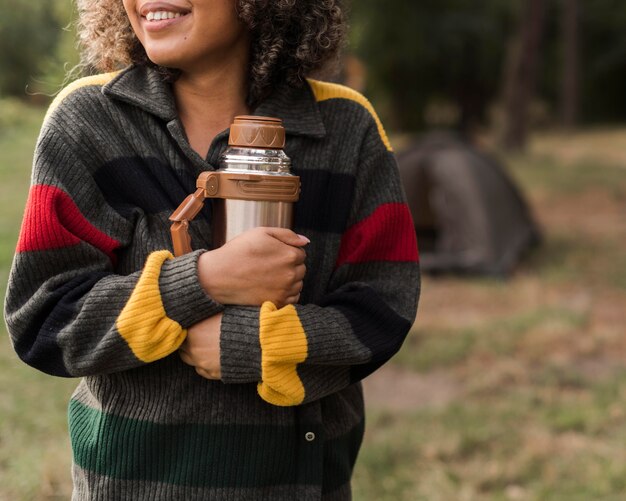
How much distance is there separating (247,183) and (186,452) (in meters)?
0.57

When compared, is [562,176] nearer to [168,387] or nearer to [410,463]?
[410,463]

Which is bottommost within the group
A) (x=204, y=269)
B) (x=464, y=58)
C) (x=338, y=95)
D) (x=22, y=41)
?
(x=464, y=58)

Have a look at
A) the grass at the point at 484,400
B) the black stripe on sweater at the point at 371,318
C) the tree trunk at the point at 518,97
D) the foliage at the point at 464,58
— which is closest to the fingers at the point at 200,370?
the black stripe on sweater at the point at 371,318

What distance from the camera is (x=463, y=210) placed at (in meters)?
8.53

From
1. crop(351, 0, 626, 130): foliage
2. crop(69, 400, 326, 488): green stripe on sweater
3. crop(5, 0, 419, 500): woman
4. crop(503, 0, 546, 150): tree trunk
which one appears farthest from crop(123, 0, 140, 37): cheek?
crop(351, 0, 626, 130): foliage

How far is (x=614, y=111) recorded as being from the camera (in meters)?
31.3

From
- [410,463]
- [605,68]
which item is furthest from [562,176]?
[605,68]

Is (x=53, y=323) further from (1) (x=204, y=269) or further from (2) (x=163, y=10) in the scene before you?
(2) (x=163, y=10)

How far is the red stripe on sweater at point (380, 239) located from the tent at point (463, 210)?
6.20 meters

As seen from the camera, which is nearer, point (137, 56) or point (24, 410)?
point (137, 56)

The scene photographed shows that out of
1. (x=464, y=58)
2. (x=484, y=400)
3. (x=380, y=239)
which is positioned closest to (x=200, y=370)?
(x=380, y=239)

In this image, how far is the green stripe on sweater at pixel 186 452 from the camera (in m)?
1.84

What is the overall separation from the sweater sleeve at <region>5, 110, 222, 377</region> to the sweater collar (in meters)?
0.15

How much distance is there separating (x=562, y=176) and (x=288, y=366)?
13.4m
